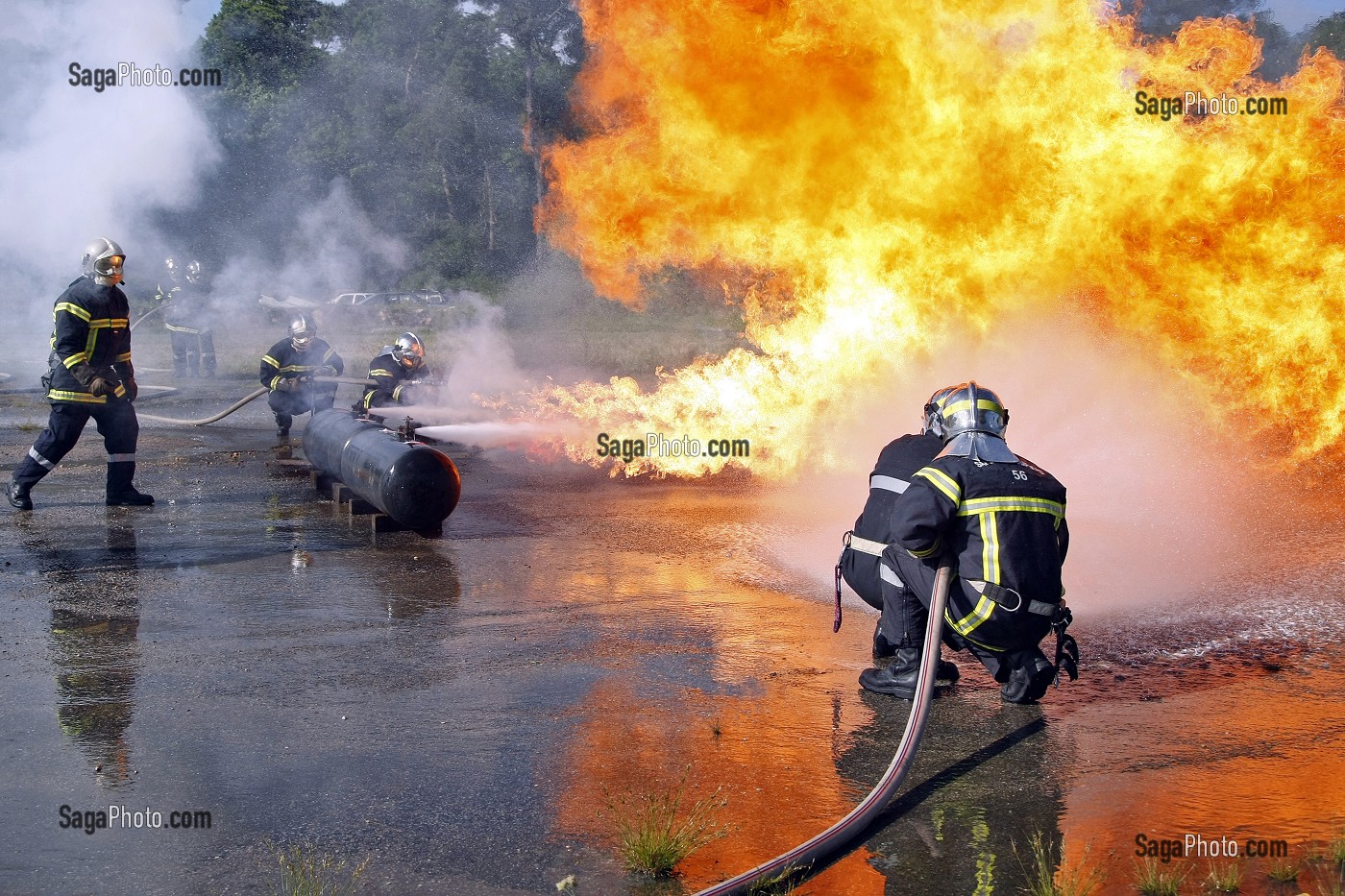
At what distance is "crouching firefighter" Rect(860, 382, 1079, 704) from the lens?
16.4 ft

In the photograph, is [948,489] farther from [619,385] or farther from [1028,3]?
[619,385]

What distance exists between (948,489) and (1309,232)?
647 cm

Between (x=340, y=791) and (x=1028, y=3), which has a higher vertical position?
(x=1028, y=3)

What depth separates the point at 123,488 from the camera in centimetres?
1013

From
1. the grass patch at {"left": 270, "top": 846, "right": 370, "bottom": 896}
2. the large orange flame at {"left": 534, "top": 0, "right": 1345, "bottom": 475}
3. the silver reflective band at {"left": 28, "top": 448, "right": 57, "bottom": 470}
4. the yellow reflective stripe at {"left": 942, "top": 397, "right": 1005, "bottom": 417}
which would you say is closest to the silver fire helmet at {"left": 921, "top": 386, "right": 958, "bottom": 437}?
the yellow reflective stripe at {"left": 942, "top": 397, "right": 1005, "bottom": 417}

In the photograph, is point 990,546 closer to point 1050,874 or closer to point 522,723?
point 1050,874

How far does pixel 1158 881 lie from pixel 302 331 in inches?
476

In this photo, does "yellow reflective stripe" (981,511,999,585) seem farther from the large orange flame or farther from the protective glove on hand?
the protective glove on hand

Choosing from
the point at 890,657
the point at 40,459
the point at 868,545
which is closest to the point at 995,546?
the point at 868,545

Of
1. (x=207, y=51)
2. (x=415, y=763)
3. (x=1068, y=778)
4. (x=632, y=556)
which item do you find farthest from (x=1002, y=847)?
(x=207, y=51)

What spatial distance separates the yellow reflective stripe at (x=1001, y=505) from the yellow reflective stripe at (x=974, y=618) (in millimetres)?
376

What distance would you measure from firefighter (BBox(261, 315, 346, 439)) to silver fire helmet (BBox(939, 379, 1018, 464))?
9906 millimetres

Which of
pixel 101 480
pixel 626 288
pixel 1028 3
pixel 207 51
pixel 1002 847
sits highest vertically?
pixel 207 51

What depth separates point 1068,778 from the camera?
459 centimetres
